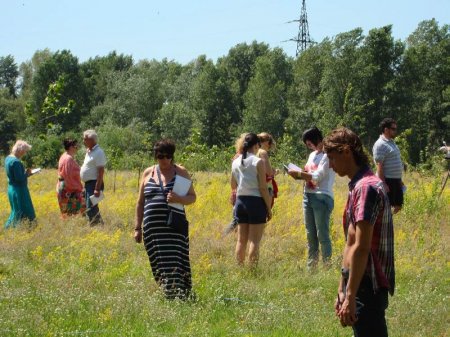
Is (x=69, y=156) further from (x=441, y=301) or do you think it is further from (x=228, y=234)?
(x=441, y=301)

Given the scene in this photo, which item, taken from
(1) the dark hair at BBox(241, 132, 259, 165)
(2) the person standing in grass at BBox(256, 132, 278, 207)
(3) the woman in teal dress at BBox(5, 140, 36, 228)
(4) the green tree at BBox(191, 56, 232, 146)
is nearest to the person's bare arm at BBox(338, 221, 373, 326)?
(1) the dark hair at BBox(241, 132, 259, 165)

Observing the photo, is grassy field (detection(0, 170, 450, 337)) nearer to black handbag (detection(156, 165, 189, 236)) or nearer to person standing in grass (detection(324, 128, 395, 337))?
black handbag (detection(156, 165, 189, 236))

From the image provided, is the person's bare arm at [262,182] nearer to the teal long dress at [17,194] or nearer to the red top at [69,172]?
the red top at [69,172]

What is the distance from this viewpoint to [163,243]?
6.81m

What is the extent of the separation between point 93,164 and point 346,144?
7.29m

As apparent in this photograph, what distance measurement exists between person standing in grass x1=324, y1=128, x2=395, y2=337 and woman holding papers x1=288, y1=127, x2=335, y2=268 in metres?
3.89

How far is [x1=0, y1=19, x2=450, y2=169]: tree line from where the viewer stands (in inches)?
1956

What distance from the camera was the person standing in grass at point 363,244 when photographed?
156 inches

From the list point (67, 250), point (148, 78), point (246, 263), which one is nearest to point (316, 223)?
point (246, 263)

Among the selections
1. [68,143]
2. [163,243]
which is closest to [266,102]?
[68,143]

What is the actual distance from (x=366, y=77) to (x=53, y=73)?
30.4 m

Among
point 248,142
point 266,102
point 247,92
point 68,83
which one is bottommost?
point 248,142

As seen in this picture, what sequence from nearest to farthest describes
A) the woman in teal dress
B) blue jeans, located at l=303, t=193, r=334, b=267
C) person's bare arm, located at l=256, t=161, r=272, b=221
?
person's bare arm, located at l=256, t=161, r=272, b=221, blue jeans, located at l=303, t=193, r=334, b=267, the woman in teal dress

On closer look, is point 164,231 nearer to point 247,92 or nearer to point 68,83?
point 247,92
